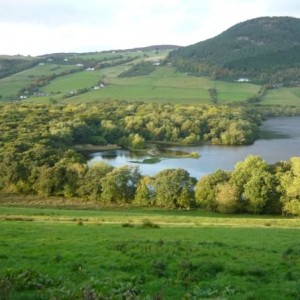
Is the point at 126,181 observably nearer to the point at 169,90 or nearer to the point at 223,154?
the point at 223,154

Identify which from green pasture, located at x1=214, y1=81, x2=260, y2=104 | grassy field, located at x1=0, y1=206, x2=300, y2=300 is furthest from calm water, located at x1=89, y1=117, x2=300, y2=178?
grassy field, located at x1=0, y1=206, x2=300, y2=300

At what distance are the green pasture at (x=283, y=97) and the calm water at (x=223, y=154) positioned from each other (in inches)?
1372

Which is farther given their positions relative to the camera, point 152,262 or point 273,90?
point 273,90

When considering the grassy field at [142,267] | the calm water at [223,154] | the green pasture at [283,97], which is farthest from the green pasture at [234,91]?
the grassy field at [142,267]

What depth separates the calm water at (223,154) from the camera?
80250mm

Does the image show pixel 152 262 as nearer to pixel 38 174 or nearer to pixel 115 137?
pixel 38 174

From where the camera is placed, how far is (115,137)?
11669cm

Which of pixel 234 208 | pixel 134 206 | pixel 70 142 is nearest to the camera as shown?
pixel 234 208

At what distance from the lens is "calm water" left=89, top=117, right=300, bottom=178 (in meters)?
80.2

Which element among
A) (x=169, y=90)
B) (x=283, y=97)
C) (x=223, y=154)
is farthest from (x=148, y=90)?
(x=223, y=154)

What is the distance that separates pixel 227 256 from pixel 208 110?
124m

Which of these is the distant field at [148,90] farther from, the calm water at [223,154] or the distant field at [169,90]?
the calm water at [223,154]

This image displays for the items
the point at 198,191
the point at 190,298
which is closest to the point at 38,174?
the point at 198,191

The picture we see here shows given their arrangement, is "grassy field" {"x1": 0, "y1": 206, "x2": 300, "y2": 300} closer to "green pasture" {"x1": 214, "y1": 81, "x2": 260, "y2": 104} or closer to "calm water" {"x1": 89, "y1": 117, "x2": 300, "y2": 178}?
"calm water" {"x1": 89, "y1": 117, "x2": 300, "y2": 178}
